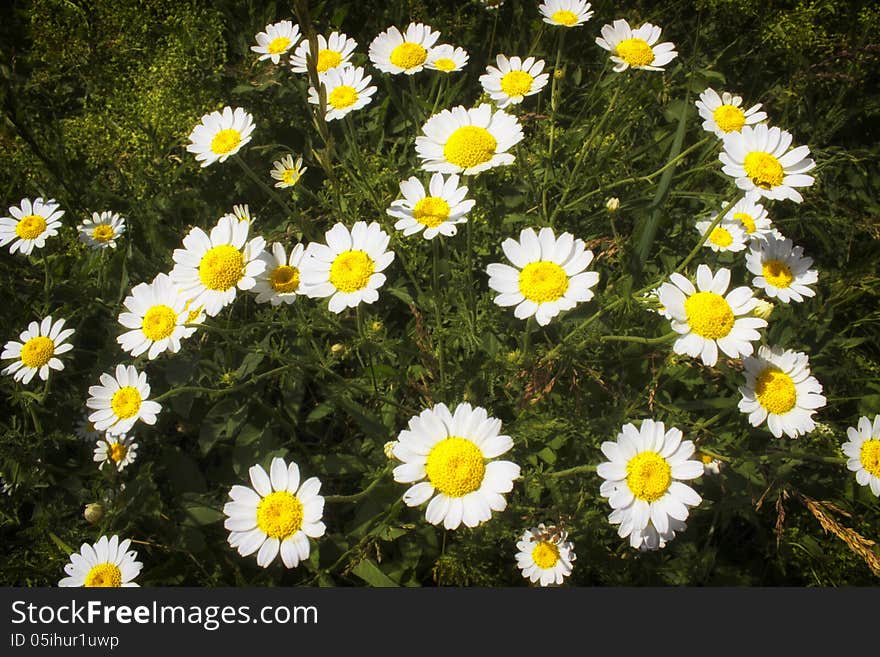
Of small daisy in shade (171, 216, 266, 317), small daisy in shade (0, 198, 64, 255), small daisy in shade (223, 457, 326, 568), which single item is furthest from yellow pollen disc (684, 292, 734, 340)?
small daisy in shade (0, 198, 64, 255)

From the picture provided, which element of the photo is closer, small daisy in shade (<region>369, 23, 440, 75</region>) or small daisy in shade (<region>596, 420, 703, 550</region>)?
small daisy in shade (<region>596, 420, 703, 550</region>)

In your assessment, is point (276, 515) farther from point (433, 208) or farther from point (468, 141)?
point (468, 141)

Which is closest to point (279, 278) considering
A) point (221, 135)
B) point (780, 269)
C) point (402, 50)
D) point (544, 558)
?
point (221, 135)

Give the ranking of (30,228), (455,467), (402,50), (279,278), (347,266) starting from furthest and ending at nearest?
(30,228) → (402,50) → (279,278) → (347,266) → (455,467)

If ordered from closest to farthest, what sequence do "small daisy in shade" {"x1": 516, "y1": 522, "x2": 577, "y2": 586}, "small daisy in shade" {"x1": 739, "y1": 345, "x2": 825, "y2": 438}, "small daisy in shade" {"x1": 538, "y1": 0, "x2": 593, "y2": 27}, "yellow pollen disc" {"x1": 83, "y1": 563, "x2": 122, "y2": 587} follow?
"small daisy in shade" {"x1": 739, "y1": 345, "x2": 825, "y2": 438} → "yellow pollen disc" {"x1": 83, "y1": 563, "x2": 122, "y2": 587} → "small daisy in shade" {"x1": 516, "y1": 522, "x2": 577, "y2": 586} → "small daisy in shade" {"x1": 538, "y1": 0, "x2": 593, "y2": 27}

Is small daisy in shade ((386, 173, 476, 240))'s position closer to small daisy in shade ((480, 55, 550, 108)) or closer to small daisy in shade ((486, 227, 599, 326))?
small daisy in shade ((486, 227, 599, 326))

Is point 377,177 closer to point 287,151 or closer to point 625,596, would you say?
point 287,151

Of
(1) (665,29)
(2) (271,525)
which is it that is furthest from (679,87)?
(2) (271,525)
